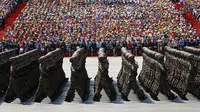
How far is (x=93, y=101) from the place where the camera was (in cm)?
1564

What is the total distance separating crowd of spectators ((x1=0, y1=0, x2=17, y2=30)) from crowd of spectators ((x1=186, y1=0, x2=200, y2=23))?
76.0 ft

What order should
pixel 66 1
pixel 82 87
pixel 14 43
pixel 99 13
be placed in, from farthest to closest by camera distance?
pixel 66 1, pixel 99 13, pixel 14 43, pixel 82 87

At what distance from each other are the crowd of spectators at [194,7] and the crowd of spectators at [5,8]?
23.2 metres

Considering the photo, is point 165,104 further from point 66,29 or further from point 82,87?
point 66,29

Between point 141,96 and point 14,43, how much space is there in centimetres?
2485

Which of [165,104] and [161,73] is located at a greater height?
[161,73]

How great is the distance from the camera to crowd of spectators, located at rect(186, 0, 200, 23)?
4979 cm

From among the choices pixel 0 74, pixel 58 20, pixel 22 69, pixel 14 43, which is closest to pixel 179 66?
pixel 22 69

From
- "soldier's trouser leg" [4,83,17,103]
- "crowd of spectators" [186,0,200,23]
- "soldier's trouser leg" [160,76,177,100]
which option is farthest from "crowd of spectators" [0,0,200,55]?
"soldier's trouser leg" [4,83,17,103]

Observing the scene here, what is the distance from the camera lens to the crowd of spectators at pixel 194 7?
49.8 m

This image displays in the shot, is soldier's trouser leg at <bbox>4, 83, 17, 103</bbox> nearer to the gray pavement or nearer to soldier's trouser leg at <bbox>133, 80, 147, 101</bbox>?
the gray pavement

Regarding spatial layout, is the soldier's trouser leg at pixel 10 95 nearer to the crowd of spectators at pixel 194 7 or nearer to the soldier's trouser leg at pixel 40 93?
the soldier's trouser leg at pixel 40 93

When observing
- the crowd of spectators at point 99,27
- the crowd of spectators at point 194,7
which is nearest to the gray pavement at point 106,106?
the crowd of spectators at point 99,27

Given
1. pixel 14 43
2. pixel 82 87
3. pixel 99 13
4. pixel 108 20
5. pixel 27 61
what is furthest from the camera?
pixel 99 13
